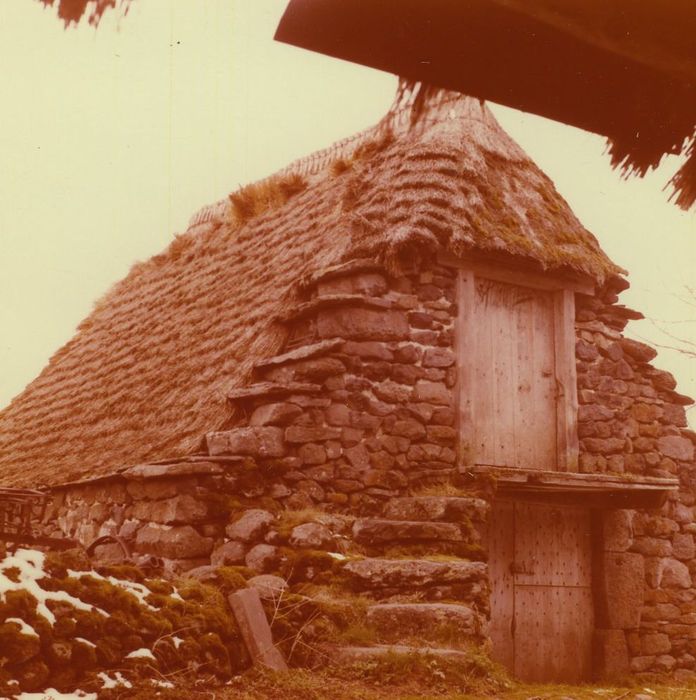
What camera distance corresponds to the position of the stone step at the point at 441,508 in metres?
8.20

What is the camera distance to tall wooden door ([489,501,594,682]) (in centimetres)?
952

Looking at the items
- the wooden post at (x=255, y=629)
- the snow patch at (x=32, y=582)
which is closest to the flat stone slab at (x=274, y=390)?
the wooden post at (x=255, y=629)

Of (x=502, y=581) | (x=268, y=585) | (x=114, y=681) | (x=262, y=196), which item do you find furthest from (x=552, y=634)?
(x=262, y=196)

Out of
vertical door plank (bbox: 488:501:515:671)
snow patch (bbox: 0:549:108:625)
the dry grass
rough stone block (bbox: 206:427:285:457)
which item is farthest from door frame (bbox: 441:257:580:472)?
snow patch (bbox: 0:549:108:625)

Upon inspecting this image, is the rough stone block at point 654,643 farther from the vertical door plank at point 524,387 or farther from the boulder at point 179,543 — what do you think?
the boulder at point 179,543

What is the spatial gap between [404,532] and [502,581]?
1999 mm

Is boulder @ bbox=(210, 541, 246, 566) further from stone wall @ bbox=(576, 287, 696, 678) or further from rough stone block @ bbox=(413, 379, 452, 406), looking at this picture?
stone wall @ bbox=(576, 287, 696, 678)

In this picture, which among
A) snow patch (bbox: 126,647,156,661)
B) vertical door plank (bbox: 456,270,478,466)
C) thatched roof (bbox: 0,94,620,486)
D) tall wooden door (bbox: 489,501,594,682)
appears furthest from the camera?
tall wooden door (bbox: 489,501,594,682)

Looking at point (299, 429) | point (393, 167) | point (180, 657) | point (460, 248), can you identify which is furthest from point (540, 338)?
point (180, 657)

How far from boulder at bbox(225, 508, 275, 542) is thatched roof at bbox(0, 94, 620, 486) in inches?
34.2

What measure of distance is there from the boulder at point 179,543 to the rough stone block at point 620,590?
12.4 ft

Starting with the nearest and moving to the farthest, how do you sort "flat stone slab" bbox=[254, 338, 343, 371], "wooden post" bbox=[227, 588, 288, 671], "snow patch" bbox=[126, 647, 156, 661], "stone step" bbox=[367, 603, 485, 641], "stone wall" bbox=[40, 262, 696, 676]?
"snow patch" bbox=[126, 647, 156, 661], "wooden post" bbox=[227, 588, 288, 671], "stone step" bbox=[367, 603, 485, 641], "stone wall" bbox=[40, 262, 696, 676], "flat stone slab" bbox=[254, 338, 343, 371]

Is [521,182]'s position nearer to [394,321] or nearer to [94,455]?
[394,321]

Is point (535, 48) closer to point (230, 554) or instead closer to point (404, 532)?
point (404, 532)
